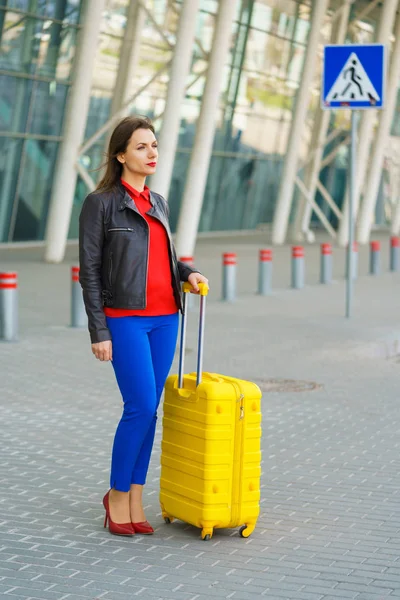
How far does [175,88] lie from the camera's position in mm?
24422

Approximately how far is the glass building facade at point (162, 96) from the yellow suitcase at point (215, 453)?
58.1 ft

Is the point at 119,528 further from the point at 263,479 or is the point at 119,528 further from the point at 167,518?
the point at 263,479

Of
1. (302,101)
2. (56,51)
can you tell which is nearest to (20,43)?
(56,51)

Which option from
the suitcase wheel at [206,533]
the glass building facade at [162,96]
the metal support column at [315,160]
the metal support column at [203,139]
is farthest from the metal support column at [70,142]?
the suitcase wheel at [206,533]

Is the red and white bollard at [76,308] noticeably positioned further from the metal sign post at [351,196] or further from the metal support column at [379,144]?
the metal support column at [379,144]

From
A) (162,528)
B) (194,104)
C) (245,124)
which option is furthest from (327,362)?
(245,124)

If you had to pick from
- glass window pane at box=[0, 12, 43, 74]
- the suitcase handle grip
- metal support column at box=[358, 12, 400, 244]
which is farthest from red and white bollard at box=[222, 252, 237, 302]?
metal support column at box=[358, 12, 400, 244]

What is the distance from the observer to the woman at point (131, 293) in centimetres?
605

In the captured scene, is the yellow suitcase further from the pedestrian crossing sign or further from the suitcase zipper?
the pedestrian crossing sign

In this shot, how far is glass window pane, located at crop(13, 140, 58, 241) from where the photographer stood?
30.8 metres

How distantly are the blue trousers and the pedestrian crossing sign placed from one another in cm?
1045

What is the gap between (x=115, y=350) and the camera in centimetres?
611

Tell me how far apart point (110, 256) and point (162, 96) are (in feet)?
99.8

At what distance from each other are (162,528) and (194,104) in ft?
108
